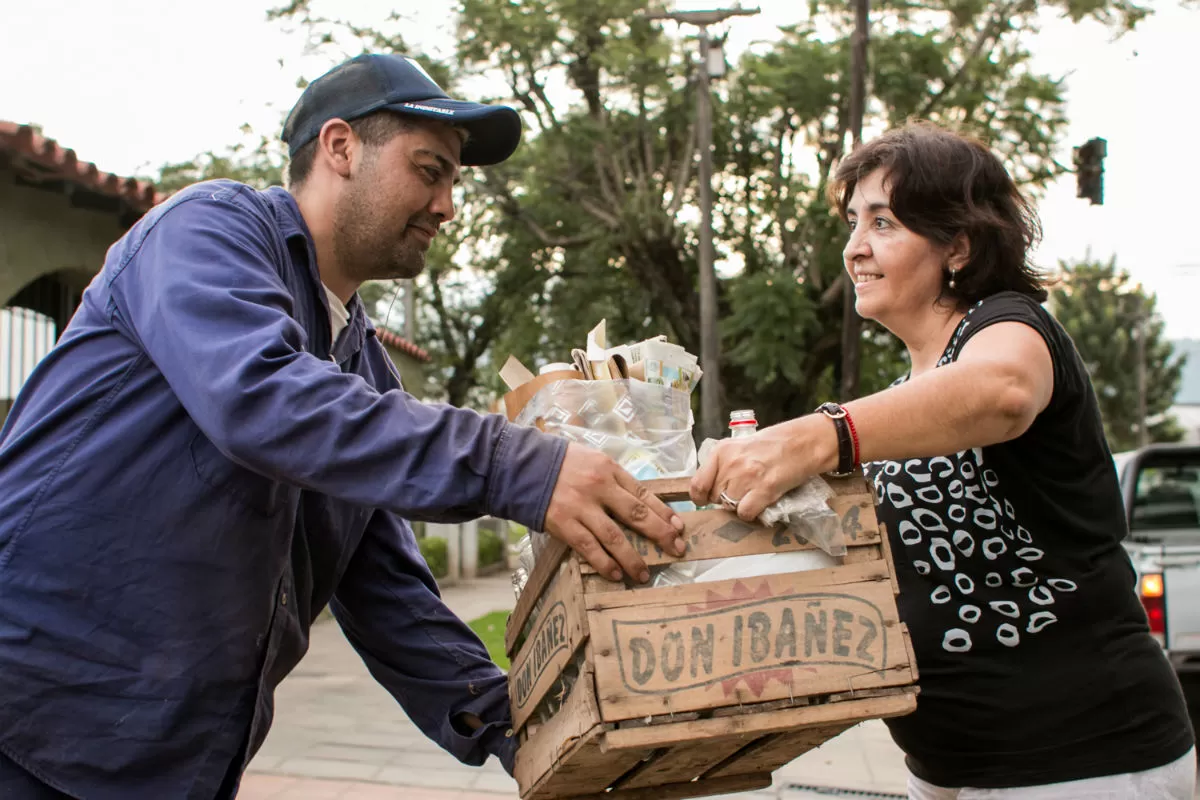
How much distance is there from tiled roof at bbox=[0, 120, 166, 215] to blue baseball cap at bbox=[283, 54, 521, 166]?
4975mm

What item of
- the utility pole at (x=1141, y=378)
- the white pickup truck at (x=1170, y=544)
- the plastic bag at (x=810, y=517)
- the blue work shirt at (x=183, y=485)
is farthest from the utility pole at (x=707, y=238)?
the utility pole at (x=1141, y=378)

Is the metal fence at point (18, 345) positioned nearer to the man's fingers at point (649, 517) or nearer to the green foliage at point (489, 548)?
the man's fingers at point (649, 517)

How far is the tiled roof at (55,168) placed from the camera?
635 centimetres

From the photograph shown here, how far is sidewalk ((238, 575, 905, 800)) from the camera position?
17.8 ft

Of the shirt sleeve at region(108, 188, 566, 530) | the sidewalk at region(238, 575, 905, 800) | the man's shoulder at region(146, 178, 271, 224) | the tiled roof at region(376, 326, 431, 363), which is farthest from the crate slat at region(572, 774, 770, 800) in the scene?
the tiled roof at region(376, 326, 431, 363)

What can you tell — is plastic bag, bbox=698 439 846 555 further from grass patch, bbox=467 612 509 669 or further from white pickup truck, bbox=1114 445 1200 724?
grass patch, bbox=467 612 509 669

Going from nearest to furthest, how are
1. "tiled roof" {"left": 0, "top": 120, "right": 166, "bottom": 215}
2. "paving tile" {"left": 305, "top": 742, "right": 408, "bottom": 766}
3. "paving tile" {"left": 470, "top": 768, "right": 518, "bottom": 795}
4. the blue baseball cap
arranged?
the blue baseball cap < "paving tile" {"left": 470, "top": 768, "right": 518, "bottom": 795} < "paving tile" {"left": 305, "top": 742, "right": 408, "bottom": 766} < "tiled roof" {"left": 0, "top": 120, "right": 166, "bottom": 215}

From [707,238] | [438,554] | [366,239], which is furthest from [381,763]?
[707,238]

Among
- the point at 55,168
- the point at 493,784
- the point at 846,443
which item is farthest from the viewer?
the point at 55,168

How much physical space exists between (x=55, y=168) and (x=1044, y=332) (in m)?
6.56

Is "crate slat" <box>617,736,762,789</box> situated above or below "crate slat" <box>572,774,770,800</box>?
above

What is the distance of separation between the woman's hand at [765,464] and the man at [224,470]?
97 mm

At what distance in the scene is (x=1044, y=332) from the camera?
1794mm

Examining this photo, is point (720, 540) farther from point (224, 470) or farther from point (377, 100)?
point (377, 100)
